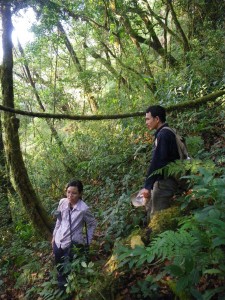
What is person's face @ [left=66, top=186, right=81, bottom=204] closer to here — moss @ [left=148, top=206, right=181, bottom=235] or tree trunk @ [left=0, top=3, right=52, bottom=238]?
moss @ [left=148, top=206, right=181, bottom=235]

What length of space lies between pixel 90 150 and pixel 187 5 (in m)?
6.13

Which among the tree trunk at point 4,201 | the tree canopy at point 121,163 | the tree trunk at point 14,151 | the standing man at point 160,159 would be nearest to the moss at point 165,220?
the tree canopy at point 121,163

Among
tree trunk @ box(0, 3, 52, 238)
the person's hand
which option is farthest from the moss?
tree trunk @ box(0, 3, 52, 238)

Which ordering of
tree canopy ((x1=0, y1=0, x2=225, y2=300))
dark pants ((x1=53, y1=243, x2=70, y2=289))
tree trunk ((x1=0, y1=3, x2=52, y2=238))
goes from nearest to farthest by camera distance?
tree canopy ((x1=0, y1=0, x2=225, y2=300)) → dark pants ((x1=53, y1=243, x2=70, y2=289)) → tree trunk ((x1=0, y1=3, x2=52, y2=238))

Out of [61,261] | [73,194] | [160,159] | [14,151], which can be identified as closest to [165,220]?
[160,159]

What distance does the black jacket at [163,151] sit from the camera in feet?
13.2

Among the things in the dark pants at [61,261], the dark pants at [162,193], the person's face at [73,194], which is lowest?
the dark pants at [61,261]

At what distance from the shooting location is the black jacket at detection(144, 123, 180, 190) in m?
4.03

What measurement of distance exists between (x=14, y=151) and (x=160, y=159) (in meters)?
4.29

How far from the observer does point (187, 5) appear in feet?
36.6

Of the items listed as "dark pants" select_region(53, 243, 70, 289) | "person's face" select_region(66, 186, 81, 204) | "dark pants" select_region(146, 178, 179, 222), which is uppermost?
"person's face" select_region(66, 186, 81, 204)

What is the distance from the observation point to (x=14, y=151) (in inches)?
286

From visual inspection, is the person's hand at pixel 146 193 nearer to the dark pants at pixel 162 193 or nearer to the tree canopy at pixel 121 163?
the dark pants at pixel 162 193

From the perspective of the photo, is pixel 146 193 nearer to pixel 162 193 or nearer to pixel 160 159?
pixel 162 193
